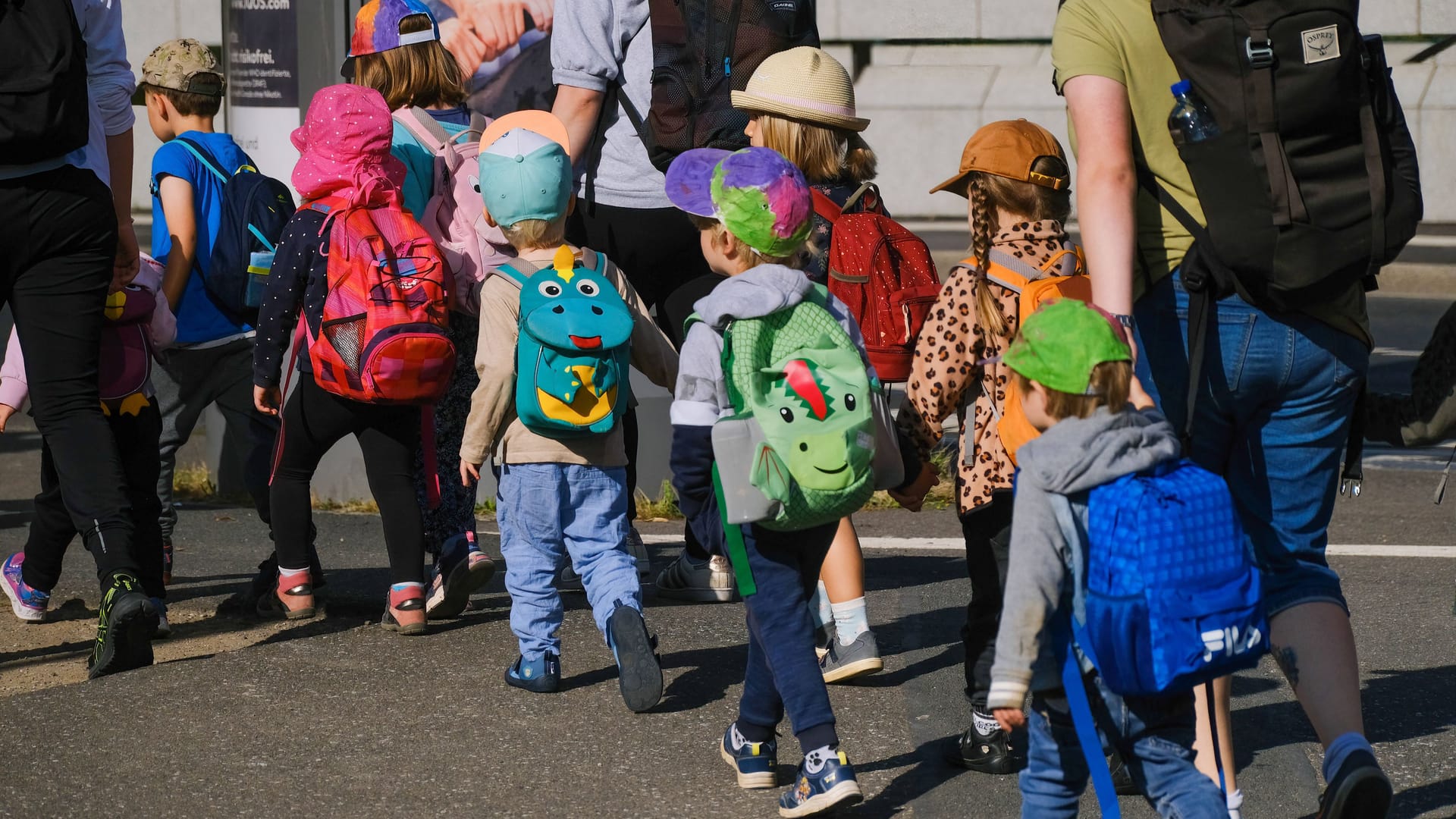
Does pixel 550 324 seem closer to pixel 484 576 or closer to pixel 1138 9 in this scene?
pixel 484 576

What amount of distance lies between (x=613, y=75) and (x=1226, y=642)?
335 cm

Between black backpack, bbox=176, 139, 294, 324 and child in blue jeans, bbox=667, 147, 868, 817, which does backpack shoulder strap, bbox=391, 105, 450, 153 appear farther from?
child in blue jeans, bbox=667, 147, 868, 817

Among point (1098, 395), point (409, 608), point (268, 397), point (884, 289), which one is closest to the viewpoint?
point (1098, 395)

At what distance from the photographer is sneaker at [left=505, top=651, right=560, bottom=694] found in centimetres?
472

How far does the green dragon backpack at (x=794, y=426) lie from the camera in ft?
12.1

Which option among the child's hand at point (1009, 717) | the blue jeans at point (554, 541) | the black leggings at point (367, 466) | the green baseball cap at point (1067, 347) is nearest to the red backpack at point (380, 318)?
the black leggings at point (367, 466)

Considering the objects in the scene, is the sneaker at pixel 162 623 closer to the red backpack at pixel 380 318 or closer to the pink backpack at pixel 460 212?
the red backpack at pixel 380 318

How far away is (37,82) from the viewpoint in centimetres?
455

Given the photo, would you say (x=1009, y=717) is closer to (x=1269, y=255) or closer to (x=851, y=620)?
(x=1269, y=255)

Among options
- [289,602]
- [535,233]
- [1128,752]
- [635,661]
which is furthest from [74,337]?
[1128,752]

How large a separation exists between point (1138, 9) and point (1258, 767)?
1.89m

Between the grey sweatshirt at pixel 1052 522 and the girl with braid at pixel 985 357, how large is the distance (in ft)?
3.45

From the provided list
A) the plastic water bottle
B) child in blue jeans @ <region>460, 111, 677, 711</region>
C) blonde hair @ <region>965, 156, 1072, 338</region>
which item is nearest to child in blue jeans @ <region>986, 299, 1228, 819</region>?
the plastic water bottle

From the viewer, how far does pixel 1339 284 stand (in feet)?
11.0
